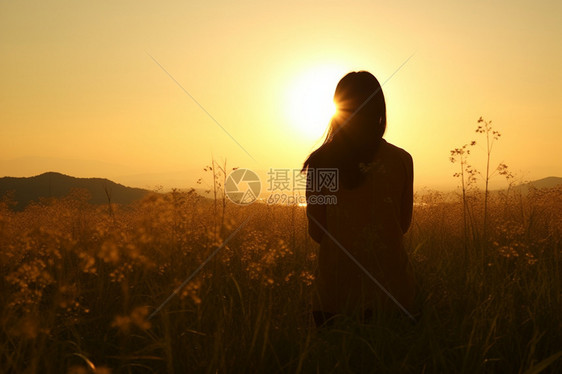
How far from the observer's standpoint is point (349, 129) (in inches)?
111

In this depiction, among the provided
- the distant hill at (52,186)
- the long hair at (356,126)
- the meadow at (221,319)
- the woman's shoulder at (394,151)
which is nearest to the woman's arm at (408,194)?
the woman's shoulder at (394,151)

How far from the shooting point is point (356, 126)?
280 cm

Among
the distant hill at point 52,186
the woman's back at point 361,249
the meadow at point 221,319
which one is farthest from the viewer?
the distant hill at point 52,186

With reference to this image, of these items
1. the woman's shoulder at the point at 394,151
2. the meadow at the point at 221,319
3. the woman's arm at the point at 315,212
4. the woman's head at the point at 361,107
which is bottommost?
the meadow at the point at 221,319

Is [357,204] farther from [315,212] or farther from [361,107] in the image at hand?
[361,107]

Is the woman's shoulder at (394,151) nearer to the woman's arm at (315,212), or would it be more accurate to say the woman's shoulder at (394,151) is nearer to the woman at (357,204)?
the woman at (357,204)

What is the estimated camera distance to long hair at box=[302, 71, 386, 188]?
2.78 metres

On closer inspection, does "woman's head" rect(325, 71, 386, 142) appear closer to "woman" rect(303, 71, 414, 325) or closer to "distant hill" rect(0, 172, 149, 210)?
"woman" rect(303, 71, 414, 325)

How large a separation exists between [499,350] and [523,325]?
1.16 ft

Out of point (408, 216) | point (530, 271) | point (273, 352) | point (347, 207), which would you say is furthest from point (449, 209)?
point (273, 352)

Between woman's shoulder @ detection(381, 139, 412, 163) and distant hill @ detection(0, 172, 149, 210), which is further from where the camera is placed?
distant hill @ detection(0, 172, 149, 210)

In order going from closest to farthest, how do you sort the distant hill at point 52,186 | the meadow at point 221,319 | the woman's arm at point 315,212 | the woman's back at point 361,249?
the meadow at point 221,319 < the woman's back at point 361,249 < the woman's arm at point 315,212 < the distant hill at point 52,186

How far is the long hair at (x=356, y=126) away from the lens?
2.78 meters

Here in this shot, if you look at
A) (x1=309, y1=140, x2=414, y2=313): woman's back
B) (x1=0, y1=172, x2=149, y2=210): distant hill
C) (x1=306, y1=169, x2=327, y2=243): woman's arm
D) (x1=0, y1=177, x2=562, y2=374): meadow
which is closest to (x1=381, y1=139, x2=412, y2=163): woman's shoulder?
(x1=309, y1=140, x2=414, y2=313): woman's back
